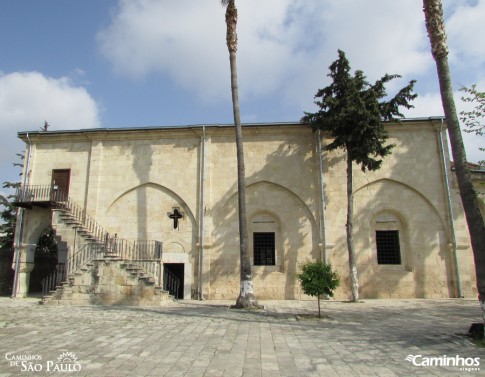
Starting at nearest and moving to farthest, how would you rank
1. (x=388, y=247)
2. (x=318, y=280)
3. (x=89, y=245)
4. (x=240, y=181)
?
(x=318, y=280) → (x=240, y=181) → (x=89, y=245) → (x=388, y=247)

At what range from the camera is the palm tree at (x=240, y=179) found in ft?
43.8

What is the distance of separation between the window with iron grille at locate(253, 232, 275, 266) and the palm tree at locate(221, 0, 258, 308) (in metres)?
4.17

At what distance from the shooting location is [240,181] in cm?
1409

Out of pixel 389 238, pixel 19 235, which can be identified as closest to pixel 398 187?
pixel 389 238

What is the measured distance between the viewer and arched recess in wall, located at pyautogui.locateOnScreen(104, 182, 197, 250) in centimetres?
1794

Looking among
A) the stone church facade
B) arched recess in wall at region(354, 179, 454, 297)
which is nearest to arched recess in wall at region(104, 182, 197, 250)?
the stone church facade

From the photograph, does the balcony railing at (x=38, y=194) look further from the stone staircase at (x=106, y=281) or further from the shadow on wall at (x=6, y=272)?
the stone staircase at (x=106, y=281)

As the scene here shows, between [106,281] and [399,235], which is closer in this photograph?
[106,281]

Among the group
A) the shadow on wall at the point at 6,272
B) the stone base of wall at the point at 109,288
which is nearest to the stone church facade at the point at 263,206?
the stone base of wall at the point at 109,288

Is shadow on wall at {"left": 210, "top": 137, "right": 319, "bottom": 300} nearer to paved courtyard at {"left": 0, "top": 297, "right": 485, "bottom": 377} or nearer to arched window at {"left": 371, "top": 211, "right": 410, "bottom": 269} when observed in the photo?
arched window at {"left": 371, "top": 211, "right": 410, "bottom": 269}

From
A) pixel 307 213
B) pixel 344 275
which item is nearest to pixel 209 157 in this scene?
pixel 307 213

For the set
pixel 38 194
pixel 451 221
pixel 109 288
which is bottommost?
pixel 109 288

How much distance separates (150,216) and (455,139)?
45.7 feet

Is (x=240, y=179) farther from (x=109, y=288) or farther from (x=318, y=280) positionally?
(x=109, y=288)
